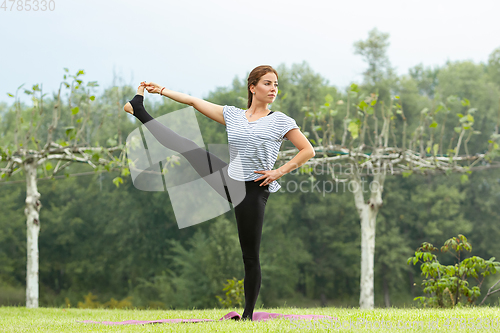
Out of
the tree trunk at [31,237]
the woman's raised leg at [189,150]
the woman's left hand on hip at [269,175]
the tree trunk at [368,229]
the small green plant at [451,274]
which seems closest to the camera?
the woman's left hand on hip at [269,175]

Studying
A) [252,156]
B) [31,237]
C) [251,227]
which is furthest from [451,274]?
[31,237]

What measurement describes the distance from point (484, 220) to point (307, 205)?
6.54 meters

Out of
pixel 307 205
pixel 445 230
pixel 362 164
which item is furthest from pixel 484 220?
pixel 362 164

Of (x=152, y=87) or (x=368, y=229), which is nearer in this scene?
(x=152, y=87)

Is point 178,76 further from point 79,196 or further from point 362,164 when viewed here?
point 362,164

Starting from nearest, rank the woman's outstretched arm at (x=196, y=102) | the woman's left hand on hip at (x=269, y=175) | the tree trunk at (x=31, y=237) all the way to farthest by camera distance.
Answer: the woman's left hand on hip at (x=269, y=175)
the woman's outstretched arm at (x=196, y=102)
the tree trunk at (x=31, y=237)

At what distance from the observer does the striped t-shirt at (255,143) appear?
2.66 meters

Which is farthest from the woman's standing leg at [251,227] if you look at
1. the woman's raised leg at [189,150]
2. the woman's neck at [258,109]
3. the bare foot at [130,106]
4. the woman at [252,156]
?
the bare foot at [130,106]

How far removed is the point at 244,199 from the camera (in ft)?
8.71

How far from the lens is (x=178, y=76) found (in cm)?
1773

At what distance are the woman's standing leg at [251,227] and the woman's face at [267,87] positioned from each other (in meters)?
0.55

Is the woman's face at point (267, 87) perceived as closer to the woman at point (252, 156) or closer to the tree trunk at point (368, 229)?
the woman at point (252, 156)

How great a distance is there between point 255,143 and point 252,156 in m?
0.08

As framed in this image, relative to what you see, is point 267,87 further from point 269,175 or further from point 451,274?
point 451,274
